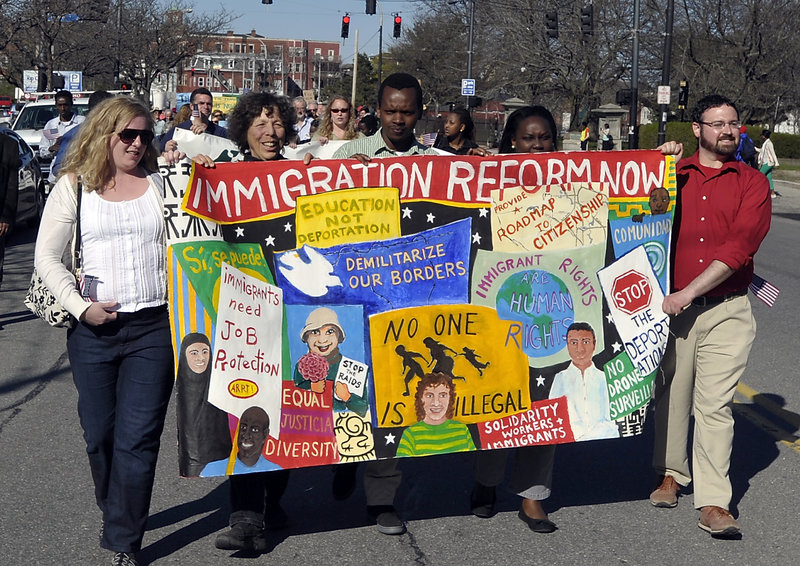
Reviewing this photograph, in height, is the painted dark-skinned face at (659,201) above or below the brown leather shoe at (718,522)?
above

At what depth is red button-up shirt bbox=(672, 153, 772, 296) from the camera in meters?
4.97

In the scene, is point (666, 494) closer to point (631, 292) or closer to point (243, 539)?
point (631, 292)

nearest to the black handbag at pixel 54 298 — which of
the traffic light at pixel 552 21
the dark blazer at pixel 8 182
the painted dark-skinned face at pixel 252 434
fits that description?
the painted dark-skinned face at pixel 252 434

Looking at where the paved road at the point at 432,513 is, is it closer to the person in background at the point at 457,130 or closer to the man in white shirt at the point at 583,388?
the man in white shirt at the point at 583,388

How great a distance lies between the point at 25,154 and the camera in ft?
54.6

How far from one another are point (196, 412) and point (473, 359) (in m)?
1.23

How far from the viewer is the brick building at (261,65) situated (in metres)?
105

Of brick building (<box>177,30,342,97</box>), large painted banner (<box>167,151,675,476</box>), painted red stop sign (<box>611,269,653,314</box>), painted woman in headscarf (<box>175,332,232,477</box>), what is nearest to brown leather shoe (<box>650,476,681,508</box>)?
large painted banner (<box>167,151,675,476</box>)

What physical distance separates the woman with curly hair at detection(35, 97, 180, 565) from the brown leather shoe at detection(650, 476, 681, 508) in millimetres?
2412

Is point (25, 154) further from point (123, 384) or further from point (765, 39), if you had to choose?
point (765, 39)

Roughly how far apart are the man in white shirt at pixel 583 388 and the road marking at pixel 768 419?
1.93m

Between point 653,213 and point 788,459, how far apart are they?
6.43 feet

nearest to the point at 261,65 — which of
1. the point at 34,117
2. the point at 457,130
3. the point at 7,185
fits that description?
the point at 34,117

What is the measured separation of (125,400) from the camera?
14.2 feet
